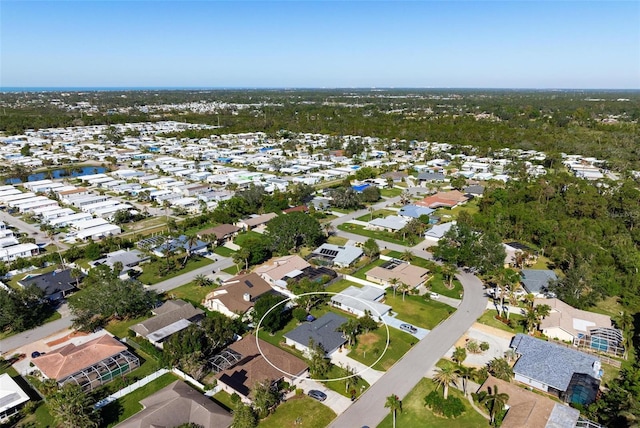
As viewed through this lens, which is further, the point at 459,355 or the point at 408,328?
the point at 408,328

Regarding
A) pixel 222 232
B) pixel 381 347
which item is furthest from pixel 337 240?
pixel 381 347

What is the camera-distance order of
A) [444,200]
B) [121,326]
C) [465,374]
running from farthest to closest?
1. [444,200]
2. [121,326]
3. [465,374]

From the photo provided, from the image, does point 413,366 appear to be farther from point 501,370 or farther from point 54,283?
point 54,283

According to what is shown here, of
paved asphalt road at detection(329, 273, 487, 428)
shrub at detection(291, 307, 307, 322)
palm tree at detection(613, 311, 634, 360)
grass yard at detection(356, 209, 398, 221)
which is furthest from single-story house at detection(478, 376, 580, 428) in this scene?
grass yard at detection(356, 209, 398, 221)

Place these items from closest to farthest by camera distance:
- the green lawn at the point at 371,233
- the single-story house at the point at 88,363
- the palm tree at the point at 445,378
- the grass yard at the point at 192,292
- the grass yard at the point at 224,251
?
the palm tree at the point at 445,378 < the single-story house at the point at 88,363 < the grass yard at the point at 192,292 < the grass yard at the point at 224,251 < the green lawn at the point at 371,233

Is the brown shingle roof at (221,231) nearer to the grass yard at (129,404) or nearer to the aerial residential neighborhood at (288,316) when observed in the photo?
the aerial residential neighborhood at (288,316)

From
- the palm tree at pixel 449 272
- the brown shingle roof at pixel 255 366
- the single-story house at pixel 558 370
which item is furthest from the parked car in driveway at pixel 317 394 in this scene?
the palm tree at pixel 449 272
